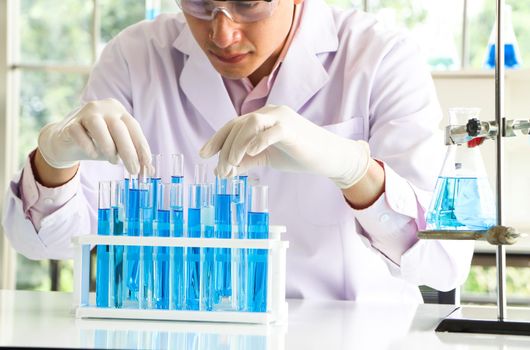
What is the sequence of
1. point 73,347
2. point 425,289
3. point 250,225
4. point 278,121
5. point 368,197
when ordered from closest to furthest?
point 73,347
point 250,225
point 278,121
point 368,197
point 425,289

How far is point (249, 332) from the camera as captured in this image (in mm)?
1618

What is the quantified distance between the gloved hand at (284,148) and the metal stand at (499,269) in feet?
1.02

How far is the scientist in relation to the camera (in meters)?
2.05

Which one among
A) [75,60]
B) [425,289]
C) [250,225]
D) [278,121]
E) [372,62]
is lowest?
[425,289]

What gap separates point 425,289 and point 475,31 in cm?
287

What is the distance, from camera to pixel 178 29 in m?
2.71

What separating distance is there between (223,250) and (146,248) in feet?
0.50

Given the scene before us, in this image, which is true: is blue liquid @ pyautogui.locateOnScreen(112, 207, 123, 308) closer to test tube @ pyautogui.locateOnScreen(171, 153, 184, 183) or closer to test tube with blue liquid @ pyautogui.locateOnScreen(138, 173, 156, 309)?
test tube with blue liquid @ pyautogui.locateOnScreen(138, 173, 156, 309)

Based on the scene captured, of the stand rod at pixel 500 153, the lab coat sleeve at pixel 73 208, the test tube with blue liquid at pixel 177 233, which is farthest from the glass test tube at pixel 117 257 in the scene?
the stand rod at pixel 500 153

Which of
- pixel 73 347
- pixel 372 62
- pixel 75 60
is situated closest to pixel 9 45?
pixel 75 60

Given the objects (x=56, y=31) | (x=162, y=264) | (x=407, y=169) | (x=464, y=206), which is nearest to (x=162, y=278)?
(x=162, y=264)

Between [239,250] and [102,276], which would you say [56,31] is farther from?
[239,250]

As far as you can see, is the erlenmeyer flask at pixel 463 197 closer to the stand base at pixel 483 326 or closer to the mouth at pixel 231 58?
the stand base at pixel 483 326

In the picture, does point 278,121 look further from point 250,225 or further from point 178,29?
point 178,29
